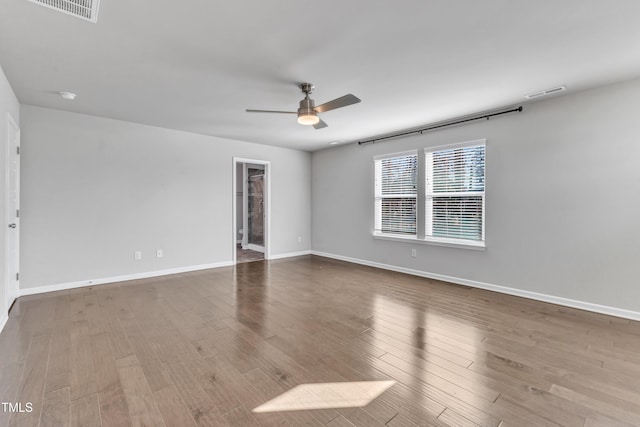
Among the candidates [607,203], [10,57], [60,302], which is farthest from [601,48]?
[60,302]

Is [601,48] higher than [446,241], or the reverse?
[601,48]

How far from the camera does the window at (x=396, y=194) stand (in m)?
5.15

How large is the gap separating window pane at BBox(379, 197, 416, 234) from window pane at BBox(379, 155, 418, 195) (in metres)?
0.17

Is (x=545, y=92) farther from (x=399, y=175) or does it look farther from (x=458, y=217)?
(x=399, y=175)

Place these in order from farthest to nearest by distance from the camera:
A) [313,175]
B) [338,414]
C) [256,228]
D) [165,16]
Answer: [256,228] → [313,175] → [165,16] → [338,414]

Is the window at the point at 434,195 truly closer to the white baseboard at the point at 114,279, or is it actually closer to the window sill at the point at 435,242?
the window sill at the point at 435,242

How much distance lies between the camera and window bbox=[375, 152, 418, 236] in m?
5.15

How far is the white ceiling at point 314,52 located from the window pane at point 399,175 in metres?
1.34

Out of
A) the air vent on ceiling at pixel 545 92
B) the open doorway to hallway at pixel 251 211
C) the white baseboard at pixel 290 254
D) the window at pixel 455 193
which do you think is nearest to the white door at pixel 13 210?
the open doorway to hallway at pixel 251 211

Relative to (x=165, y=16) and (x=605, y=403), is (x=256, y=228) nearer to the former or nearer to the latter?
(x=165, y=16)

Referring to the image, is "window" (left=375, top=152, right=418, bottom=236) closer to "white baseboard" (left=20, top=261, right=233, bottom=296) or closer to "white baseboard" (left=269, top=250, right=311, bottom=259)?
"white baseboard" (left=269, top=250, right=311, bottom=259)

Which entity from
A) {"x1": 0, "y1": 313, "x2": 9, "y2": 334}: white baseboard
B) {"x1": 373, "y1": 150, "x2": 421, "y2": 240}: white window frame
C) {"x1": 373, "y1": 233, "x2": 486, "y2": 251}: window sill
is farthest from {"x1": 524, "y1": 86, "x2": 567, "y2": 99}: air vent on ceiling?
{"x1": 0, "y1": 313, "x2": 9, "y2": 334}: white baseboard

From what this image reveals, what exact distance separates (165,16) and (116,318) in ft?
9.58

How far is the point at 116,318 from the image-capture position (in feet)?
10.1
